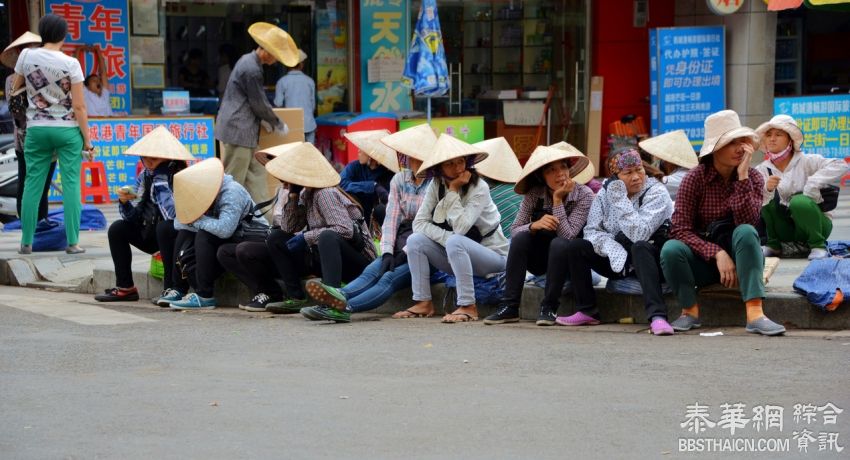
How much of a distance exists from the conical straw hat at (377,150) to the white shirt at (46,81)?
98.3 inches

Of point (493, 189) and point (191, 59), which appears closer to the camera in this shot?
point (493, 189)

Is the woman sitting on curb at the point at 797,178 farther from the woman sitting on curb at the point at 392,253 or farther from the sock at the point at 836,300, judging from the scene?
the woman sitting on curb at the point at 392,253

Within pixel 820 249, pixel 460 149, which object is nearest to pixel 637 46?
pixel 820 249

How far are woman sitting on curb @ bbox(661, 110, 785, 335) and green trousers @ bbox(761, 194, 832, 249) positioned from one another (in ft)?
6.59

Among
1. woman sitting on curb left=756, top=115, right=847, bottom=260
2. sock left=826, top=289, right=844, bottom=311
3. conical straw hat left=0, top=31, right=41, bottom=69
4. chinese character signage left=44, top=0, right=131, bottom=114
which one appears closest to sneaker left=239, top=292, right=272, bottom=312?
conical straw hat left=0, top=31, right=41, bottom=69

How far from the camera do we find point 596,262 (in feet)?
27.1

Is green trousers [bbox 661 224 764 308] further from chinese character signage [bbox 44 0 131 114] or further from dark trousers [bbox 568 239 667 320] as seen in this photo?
chinese character signage [bbox 44 0 131 114]

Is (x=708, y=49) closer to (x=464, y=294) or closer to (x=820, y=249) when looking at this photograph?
(x=820, y=249)

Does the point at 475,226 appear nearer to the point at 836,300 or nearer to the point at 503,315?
the point at 503,315

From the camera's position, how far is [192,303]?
31.3 ft

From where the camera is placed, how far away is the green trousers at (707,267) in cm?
766

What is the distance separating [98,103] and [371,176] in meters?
6.32

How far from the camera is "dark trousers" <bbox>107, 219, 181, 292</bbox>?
31.8 feet

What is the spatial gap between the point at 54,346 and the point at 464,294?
103 inches
